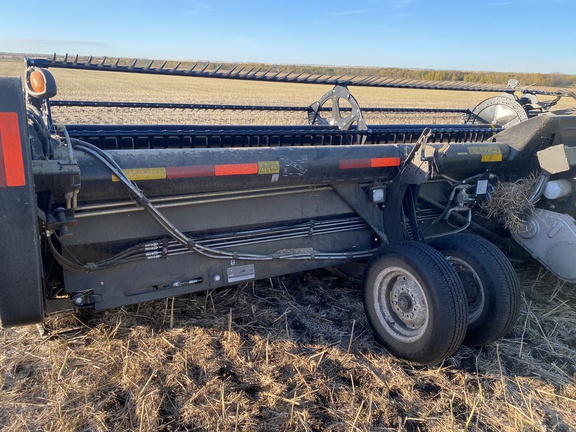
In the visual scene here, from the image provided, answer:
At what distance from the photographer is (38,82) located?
2.56m

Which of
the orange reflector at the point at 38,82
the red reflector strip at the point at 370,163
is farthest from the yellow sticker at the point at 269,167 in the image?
the orange reflector at the point at 38,82

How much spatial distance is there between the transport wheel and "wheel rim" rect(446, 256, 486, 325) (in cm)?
44

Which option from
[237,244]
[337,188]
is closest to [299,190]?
[337,188]

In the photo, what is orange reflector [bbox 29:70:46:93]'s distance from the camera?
253 cm

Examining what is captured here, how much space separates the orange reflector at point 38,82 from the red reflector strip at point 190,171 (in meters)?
0.75

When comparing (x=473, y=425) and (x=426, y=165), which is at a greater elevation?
(x=426, y=165)

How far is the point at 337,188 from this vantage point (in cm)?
354

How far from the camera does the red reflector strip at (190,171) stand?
2.77 metres

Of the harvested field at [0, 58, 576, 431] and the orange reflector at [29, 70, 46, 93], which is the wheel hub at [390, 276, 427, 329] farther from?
the orange reflector at [29, 70, 46, 93]

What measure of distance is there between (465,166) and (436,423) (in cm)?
200

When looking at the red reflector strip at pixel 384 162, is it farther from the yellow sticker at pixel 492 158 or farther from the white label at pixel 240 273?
the white label at pixel 240 273

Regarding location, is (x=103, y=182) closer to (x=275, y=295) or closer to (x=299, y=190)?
(x=299, y=190)

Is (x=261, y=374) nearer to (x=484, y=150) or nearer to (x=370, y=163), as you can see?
(x=370, y=163)

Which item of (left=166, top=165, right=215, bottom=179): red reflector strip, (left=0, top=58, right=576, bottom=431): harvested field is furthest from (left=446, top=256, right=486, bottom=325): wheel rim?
(left=166, top=165, right=215, bottom=179): red reflector strip
